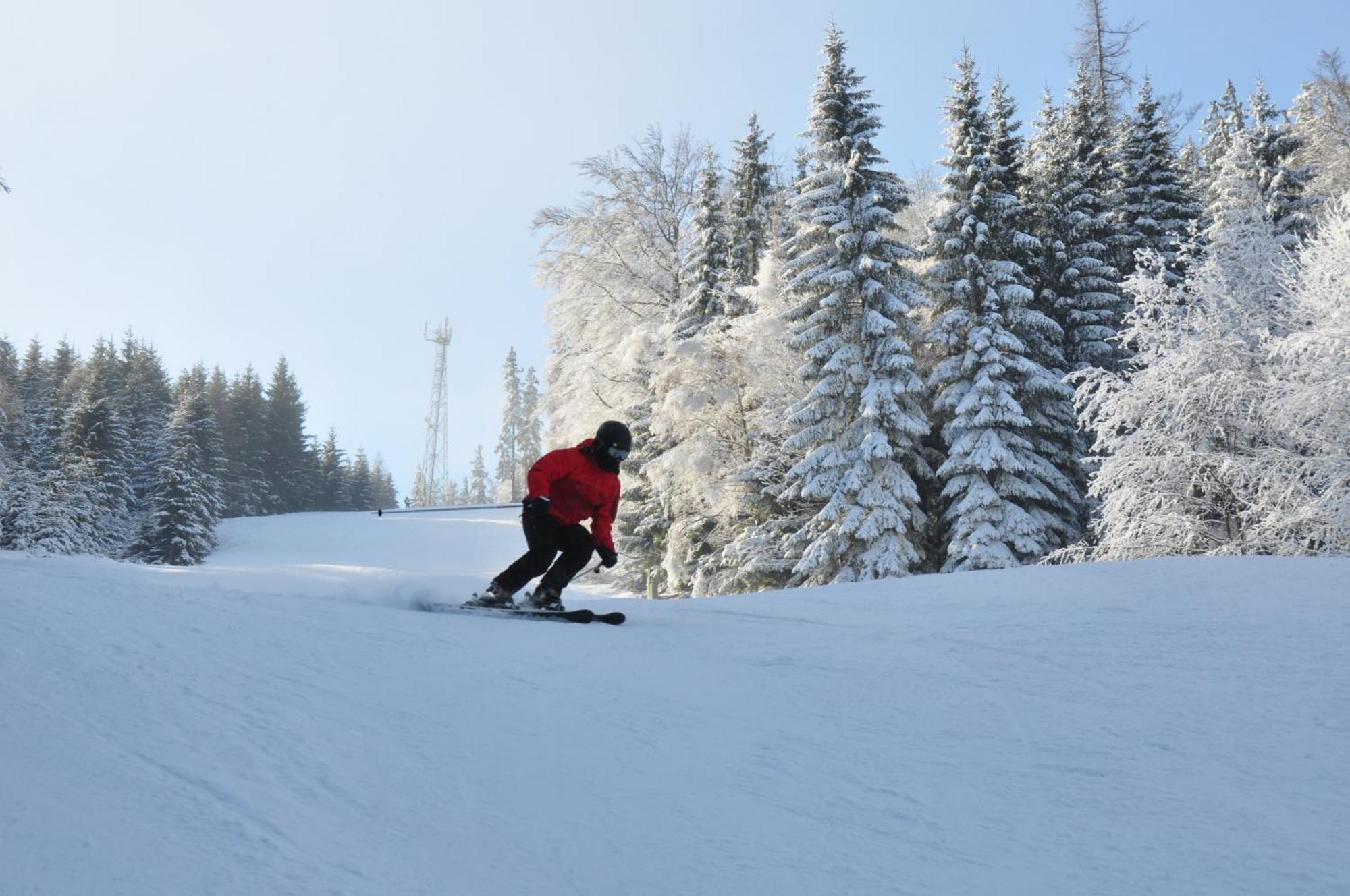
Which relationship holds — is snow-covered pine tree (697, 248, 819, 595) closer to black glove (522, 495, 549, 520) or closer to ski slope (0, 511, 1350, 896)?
black glove (522, 495, 549, 520)

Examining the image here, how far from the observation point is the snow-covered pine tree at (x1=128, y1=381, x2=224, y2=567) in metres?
37.7

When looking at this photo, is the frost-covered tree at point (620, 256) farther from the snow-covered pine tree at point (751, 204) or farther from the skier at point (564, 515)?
the skier at point (564, 515)

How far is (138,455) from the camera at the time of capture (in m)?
48.1

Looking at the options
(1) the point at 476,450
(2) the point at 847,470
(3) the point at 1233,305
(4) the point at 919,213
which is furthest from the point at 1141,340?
(1) the point at 476,450

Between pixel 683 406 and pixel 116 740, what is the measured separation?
18966 mm

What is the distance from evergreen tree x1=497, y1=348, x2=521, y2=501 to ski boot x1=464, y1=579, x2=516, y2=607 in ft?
237

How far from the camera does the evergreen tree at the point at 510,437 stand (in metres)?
81.3

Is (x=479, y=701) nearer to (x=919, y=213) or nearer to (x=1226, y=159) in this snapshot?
(x=919, y=213)

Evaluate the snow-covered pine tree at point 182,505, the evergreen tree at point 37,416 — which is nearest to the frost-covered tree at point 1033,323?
the snow-covered pine tree at point 182,505

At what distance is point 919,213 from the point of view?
29.1 m

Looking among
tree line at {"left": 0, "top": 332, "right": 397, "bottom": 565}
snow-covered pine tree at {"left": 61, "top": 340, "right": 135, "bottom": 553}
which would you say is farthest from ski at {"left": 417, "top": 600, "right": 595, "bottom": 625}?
snow-covered pine tree at {"left": 61, "top": 340, "right": 135, "bottom": 553}

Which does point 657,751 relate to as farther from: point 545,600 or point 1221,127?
point 1221,127

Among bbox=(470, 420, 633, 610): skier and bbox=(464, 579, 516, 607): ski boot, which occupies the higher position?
bbox=(470, 420, 633, 610): skier

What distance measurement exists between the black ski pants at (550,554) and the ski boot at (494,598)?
0.04 m
